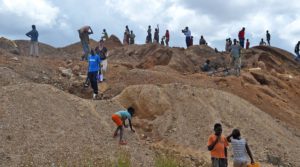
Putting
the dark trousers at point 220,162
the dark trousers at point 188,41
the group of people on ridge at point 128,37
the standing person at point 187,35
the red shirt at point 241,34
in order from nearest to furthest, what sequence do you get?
the dark trousers at point 220,162 < the red shirt at point 241,34 < the standing person at point 187,35 < the dark trousers at point 188,41 < the group of people on ridge at point 128,37

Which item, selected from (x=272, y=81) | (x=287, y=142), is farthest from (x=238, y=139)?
(x=272, y=81)

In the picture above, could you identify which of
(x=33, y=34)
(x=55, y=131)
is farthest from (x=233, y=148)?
(x=33, y=34)

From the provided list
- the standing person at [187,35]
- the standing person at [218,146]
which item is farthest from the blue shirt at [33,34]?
the standing person at [218,146]

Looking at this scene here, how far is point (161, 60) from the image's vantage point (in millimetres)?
26109

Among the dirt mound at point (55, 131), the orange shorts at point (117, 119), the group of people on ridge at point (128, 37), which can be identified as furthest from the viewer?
the group of people on ridge at point (128, 37)

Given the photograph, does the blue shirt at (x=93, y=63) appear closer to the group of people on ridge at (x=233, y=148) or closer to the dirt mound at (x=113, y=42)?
the group of people on ridge at (x=233, y=148)

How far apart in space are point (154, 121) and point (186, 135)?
3.20 ft

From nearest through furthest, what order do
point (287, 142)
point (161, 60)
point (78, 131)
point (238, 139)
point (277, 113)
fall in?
point (238, 139)
point (78, 131)
point (287, 142)
point (277, 113)
point (161, 60)

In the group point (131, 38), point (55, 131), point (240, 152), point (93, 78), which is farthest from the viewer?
point (131, 38)

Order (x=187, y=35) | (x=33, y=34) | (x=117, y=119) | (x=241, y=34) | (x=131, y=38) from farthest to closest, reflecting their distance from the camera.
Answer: (x=131, y=38) → (x=187, y=35) → (x=241, y=34) → (x=33, y=34) → (x=117, y=119)

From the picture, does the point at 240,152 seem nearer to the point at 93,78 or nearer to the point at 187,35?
A: the point at 93,78

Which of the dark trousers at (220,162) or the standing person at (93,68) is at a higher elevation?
the standing person at (93,68)

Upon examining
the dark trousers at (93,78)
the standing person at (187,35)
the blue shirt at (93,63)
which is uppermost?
the standing person at (187,35)

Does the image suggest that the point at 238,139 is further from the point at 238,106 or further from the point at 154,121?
the point at 238,106
